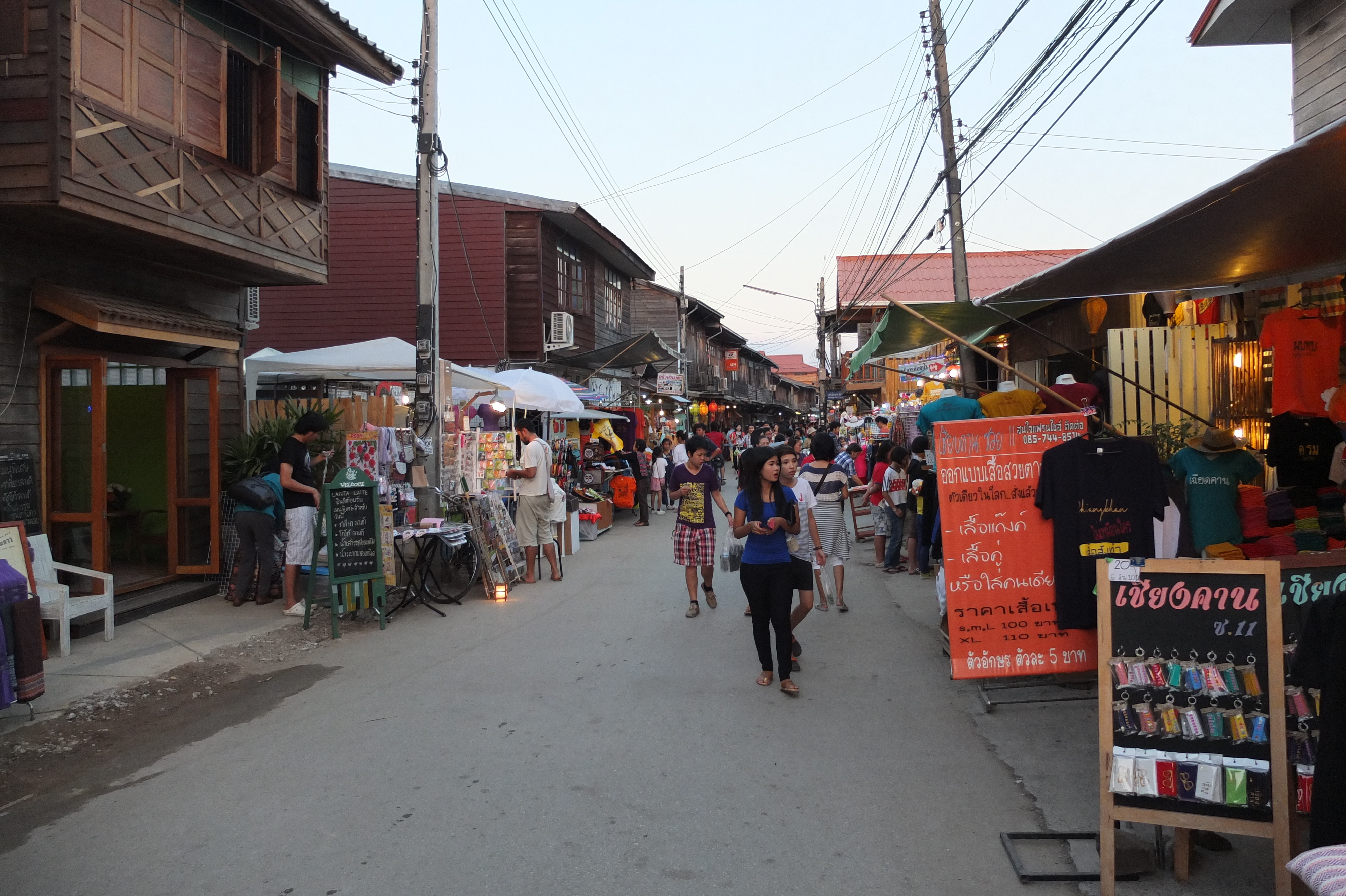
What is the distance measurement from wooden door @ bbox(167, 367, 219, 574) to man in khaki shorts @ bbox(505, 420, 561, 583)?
138 inches

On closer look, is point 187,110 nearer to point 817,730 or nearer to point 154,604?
point 154,604

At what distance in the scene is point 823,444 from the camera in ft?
25.6

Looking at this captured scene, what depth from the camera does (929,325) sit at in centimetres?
A: 695

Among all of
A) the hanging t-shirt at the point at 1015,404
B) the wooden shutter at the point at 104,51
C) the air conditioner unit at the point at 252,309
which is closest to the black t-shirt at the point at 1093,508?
the hanging t-shirt at the point at 1015,404

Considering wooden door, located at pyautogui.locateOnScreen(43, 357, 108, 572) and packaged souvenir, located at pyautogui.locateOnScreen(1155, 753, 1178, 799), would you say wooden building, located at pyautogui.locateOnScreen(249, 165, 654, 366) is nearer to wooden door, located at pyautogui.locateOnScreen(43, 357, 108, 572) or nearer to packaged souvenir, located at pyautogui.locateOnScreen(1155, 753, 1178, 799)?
wooden door, located at pyautogui.locateOnScreen(43, 357, 108, 572)

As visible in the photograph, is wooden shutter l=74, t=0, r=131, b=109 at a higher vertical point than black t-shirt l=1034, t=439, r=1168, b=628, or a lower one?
higher

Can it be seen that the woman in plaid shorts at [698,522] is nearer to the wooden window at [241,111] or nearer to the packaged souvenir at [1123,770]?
the packaged souvenir at [1123,770]

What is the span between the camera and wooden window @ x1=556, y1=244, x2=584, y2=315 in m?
21.1

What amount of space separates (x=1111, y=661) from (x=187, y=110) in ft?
33.4

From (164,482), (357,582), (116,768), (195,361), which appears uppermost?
(195,361)

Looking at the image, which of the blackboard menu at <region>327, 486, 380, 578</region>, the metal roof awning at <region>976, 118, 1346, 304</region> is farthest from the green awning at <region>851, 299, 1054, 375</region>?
the blackboard menu at <region>327, 486, 380, 578</region>

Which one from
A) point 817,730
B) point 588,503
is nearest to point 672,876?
point 817,730

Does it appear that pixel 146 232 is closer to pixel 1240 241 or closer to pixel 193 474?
pixel 193 474

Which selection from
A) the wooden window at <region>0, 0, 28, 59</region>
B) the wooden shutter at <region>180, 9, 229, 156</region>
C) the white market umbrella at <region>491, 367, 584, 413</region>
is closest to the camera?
the wooden window at <region>0, 0, 28, 59</region>
